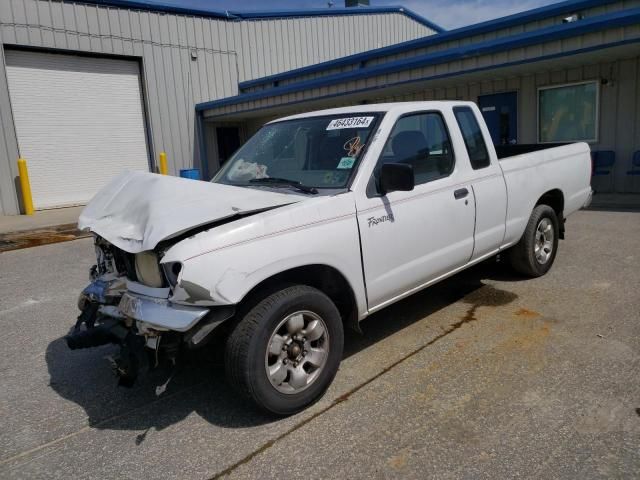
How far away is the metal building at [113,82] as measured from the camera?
15062 mm

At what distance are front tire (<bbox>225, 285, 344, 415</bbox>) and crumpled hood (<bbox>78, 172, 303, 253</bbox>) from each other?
1.96 feet

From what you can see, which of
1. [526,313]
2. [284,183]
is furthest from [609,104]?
[284,183]

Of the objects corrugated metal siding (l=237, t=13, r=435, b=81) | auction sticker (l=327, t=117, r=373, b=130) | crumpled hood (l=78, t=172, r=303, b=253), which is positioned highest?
corrugated metal siding (l=237, t=13, r=435, b=81)

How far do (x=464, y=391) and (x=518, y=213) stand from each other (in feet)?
7.79

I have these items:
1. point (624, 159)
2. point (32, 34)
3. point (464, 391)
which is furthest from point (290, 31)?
point (464, 391)

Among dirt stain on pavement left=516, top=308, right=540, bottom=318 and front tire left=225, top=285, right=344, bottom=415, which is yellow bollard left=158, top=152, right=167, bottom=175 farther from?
front tire left=225, top=285, right=344, bottom=415

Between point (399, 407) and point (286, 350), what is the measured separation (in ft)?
2.56

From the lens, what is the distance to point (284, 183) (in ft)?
12.8

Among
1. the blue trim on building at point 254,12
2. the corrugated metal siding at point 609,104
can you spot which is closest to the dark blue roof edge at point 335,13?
the blue trim on building at point 254,12

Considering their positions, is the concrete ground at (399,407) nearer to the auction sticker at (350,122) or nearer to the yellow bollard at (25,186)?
the auction sticker at (350,122)

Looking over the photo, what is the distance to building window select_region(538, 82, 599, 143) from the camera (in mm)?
11422

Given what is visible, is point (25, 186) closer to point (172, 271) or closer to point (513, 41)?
point (513, 41)

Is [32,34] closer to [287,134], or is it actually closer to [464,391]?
[287,134]

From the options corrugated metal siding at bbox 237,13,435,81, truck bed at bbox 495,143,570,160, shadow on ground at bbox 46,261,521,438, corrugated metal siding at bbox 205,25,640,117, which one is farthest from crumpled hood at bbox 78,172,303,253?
corrugated metal siding at bbox 237,13,435,81
